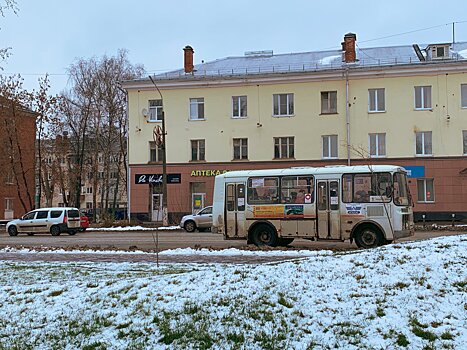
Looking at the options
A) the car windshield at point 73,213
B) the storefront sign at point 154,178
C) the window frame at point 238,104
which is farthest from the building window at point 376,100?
the car windshield at point 73,213

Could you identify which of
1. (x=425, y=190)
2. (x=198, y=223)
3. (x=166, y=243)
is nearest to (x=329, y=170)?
(x=166, y=243)

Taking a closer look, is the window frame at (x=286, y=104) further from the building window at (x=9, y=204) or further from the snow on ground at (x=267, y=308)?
the snow on ground at (x=267, y=308)

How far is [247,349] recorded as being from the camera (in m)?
6.07

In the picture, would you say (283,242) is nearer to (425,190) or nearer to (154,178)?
(425,190)

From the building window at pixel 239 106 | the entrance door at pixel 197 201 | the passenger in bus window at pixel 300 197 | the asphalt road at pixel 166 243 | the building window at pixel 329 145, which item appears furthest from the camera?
the building window at pixel 239 106

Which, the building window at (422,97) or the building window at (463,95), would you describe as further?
the building window at (422,97)

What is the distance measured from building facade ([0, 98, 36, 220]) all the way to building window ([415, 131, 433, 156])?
104ft

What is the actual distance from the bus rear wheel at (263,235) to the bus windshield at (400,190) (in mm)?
4410

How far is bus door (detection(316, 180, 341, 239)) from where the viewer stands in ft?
60.7

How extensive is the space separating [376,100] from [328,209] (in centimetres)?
2402

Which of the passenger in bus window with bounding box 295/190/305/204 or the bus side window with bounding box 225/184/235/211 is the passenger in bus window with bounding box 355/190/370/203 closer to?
the passenger in bus window with bounding box 295/190/305/204

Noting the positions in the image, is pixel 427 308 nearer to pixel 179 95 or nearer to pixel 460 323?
pixel 460 323

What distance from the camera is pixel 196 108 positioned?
43.2 meters

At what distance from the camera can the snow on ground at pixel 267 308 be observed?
632 cm
